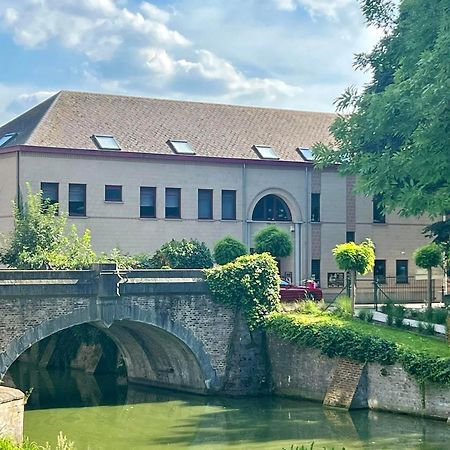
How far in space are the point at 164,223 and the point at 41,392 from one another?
10.2m

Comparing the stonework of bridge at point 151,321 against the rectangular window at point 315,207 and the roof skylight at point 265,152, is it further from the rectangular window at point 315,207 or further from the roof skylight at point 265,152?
the rectangular window at point 315,207

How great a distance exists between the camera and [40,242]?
112 feet

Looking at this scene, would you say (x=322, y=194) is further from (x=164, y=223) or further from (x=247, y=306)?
(x=247, y=306)

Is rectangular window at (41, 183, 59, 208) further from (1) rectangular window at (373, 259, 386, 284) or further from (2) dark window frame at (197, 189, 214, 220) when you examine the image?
(1) rectangular window at (373, 259, 386, 284)

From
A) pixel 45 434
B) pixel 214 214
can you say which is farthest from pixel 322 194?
pixel 45 434

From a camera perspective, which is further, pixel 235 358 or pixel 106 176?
pixel 106 176

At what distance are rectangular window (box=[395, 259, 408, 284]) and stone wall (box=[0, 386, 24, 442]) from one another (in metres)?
26.6

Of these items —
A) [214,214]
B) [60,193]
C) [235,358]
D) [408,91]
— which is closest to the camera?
[408,91]

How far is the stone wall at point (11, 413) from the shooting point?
19.6m

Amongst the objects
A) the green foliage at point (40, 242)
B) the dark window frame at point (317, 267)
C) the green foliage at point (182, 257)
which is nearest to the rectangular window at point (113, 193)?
the green foliage at point (40, 242)

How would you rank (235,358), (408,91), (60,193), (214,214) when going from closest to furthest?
(408,91) < (235,358) < (60,193) < (214,214)

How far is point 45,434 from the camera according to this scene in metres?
25.5

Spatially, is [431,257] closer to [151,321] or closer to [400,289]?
[400,289]

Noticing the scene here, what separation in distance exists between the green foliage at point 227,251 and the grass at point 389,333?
356 cm
